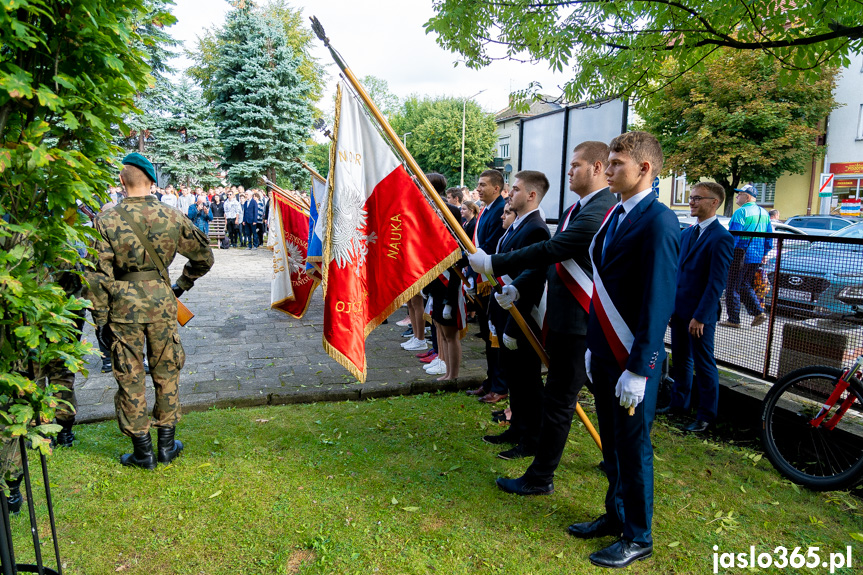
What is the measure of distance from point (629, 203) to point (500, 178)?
270 cm

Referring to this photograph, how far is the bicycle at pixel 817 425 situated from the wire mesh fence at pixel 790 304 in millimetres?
230

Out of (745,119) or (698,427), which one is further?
(745,119)

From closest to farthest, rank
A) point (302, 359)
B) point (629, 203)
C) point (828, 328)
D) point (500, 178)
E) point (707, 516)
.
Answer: point (629, 203)
point (707, 516)
point (828, 328)
point (500, 178)
point (302, 359)

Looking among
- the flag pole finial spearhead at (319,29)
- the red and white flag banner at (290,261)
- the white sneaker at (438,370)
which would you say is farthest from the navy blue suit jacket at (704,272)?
the red and white flag banner at (290,261)

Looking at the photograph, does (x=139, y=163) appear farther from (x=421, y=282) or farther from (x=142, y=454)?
(x=421, y=282)

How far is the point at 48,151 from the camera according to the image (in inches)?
78.2

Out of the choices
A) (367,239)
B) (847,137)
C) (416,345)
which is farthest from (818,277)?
(847,137)

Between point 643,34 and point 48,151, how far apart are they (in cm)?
463

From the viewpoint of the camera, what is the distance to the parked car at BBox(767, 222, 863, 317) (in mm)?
4688

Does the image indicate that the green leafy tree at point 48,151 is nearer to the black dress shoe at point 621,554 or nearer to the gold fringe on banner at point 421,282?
the gold fringe on banner at point 421,282

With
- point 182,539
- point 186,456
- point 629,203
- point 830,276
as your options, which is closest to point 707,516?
point 629,203

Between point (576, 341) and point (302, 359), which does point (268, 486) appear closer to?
point (576, 341)

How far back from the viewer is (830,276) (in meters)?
4.91

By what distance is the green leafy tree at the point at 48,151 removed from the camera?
6.35 feet
